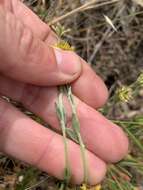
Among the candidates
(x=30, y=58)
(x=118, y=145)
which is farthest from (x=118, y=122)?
(x=30, y=58)

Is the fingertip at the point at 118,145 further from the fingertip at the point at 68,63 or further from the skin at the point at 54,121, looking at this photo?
the fingertip at the point at 68,63

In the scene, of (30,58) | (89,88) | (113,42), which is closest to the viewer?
(30,58)

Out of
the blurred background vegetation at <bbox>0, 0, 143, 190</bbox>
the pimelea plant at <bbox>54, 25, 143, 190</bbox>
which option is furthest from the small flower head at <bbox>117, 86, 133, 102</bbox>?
the blurred background vegetation at <bbox>0, 0, 143, 190</bbox>

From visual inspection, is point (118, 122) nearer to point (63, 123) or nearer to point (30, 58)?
point (63, 123)

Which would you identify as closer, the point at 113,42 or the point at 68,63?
the point at 68,63

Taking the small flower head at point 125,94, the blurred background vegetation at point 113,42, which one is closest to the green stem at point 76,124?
the small flower head at point 125,94

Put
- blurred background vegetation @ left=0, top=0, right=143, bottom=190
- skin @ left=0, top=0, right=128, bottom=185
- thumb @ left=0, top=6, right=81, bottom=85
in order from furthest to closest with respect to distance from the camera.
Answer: blurred background vegetation @ left=0, top=0, right=143, bottom=190
skin @ left=0, top=0, right=128, bottom=185
thumb @ left=0, top=6, right=81, bottom=85

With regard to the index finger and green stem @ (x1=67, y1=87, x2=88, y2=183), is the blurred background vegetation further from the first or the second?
green stem @ (x1=67, y1=87, x2=88, y2=183)

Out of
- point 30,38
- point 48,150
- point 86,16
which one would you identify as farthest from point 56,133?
point 86,16

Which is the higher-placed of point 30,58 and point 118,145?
point 30,58
